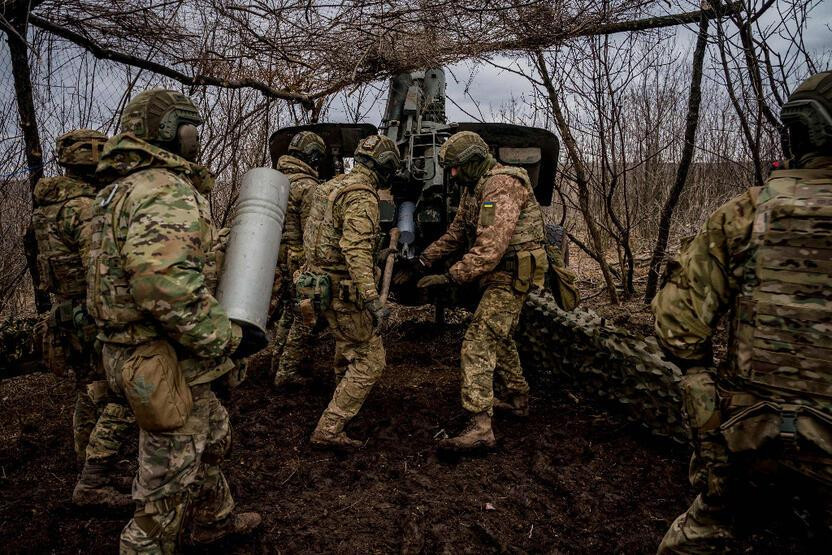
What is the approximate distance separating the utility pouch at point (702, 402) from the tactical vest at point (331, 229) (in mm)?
2366

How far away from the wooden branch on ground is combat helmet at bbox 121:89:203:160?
2288 millimetres

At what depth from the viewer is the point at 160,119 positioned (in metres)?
2.30

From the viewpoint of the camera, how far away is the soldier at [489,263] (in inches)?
150

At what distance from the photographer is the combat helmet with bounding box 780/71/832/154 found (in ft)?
6.01

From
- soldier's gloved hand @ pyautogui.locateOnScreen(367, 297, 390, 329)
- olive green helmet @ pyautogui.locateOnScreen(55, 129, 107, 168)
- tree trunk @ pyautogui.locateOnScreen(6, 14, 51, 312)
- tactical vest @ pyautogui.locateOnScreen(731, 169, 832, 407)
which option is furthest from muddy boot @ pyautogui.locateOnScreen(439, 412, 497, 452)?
tree trunk @ pyautogui.locateOnScreen(6, 14, 51, 312)

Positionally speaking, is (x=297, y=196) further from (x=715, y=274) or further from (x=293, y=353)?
(x=715, y=274)

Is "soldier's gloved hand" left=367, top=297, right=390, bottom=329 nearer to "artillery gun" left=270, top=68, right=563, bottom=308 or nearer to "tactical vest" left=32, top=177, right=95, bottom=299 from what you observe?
"artillery gun" left=270, top=68, right=563, bottom=308

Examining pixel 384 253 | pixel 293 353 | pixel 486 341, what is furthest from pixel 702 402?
pixel 293 353

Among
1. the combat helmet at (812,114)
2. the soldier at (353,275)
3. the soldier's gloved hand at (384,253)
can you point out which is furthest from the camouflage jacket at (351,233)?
the combat helmet at (812,114)

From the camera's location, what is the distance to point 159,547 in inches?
85.7

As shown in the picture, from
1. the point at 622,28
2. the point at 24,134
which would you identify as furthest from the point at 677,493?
the point at 24,134

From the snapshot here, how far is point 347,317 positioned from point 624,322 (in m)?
3.35

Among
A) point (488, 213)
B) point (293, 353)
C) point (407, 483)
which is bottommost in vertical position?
point (407, 483)

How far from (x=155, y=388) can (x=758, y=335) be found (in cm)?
210
